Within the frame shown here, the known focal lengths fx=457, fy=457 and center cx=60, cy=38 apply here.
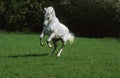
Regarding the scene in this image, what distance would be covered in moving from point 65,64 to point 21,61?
68.7 inches

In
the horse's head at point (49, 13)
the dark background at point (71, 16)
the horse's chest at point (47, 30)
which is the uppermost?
the horse's head at point (49, 13)

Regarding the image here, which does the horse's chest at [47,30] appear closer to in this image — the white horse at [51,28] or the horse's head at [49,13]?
the white horse at [51,28]

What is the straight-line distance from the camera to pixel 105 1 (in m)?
36.2

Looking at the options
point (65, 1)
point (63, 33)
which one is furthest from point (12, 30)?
point (63, 33)

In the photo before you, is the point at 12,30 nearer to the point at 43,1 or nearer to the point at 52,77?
the point at 43,1

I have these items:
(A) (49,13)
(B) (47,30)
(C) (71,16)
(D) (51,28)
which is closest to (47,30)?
(B) (47,30)

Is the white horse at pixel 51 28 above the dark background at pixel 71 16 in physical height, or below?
above

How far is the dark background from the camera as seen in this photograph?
36344 millimetres

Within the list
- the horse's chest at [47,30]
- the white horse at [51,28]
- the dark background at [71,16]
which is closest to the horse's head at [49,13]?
the white horse at [51,28]

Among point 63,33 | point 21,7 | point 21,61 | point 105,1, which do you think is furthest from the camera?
point 21,7

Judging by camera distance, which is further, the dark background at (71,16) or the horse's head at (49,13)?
the dark background at (71,16)

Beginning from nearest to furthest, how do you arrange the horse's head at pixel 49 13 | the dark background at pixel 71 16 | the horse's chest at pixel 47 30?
the horse's head at pixel 49 13
the horse's chest at pixel 47 30
the dark background at pixel 71 16

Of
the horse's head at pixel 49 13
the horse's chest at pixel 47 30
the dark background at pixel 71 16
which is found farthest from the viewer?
the dark background at pixel 71 16

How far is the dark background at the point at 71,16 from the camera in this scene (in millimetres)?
36344
